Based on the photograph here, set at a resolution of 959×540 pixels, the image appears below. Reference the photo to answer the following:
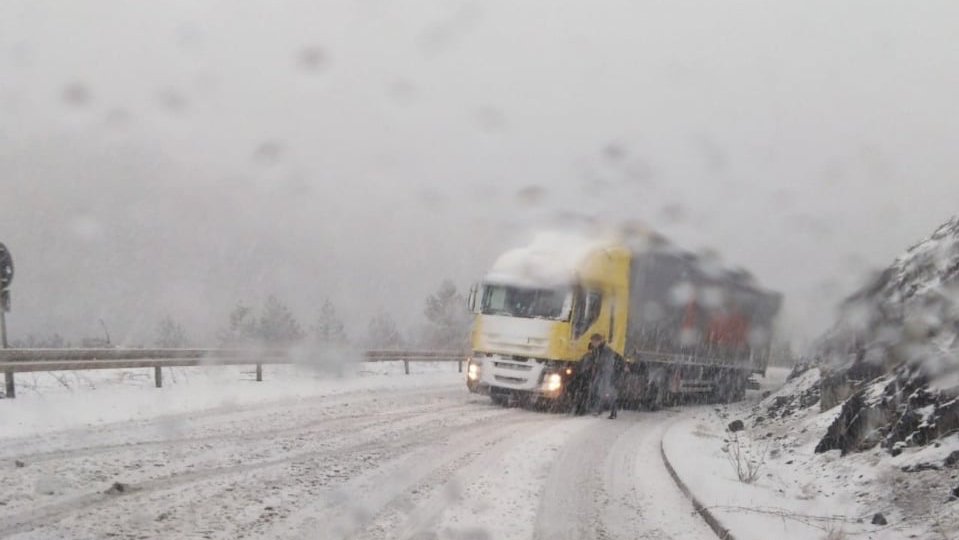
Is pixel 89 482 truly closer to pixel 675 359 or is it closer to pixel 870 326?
pixel 870 326

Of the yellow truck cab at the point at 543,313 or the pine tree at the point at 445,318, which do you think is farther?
the pine tree at the point at 445,318

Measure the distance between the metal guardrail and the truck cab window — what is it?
274 inches

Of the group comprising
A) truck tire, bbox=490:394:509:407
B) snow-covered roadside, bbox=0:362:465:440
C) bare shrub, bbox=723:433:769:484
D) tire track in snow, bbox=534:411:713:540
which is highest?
bare shrub, bbox=723:433:769:484

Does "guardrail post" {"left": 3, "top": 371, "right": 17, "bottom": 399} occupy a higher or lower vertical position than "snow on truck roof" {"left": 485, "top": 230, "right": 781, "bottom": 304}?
lower

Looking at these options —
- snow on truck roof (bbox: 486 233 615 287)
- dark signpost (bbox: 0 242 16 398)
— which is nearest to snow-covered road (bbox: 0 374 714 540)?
dark signpost (bbox: 0 242 16 398)

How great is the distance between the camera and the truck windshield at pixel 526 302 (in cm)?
1669

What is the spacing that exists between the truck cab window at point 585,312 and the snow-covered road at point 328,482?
4174 millimetres

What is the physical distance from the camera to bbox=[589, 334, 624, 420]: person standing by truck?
55.1 ft

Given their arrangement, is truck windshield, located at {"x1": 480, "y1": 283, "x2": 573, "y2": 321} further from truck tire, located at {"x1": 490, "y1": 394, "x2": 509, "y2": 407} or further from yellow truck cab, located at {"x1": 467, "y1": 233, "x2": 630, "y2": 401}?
truck tire, located at {"x1": 490, "y1": 394, "x2": 509, "y2": 407}

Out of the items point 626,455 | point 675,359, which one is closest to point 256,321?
point 675,359

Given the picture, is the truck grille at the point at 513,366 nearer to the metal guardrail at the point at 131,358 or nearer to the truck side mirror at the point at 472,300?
the truck side mirror at the point at 472,300

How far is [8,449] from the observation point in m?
8.41

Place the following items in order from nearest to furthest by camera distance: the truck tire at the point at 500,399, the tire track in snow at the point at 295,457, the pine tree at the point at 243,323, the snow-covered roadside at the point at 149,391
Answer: the tire track in snow at the point at 295,457 < the snow-covered roadside at the point at 149,391 < the truck tire at the point at 500,399 < the pine tree at the point at 243,323

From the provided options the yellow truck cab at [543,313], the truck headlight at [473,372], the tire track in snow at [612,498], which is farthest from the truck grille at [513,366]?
the tire track in snow at [612,498]
